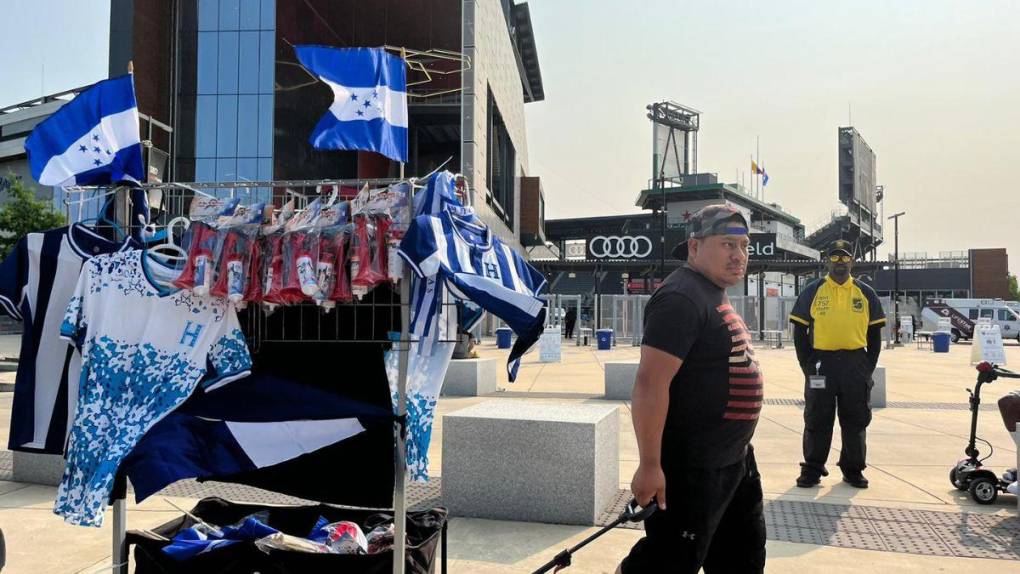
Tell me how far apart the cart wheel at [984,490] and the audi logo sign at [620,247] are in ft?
127

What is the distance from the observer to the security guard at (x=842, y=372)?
5.90m

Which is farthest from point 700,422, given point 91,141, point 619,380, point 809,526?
point 619,380

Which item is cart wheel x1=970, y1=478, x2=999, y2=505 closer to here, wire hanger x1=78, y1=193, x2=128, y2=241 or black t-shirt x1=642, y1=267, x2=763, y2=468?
black t-shirt x1=642, y1=267, x2=763, y2=468

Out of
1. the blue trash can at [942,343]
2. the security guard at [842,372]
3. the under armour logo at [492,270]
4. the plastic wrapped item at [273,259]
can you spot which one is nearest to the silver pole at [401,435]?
the under armour logo at [492,270]

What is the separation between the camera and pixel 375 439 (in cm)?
342

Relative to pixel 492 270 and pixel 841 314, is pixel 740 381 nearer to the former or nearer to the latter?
pixel 492 270

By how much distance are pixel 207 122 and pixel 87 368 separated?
118 feet

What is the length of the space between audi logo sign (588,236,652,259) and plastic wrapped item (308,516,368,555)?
4107 cm

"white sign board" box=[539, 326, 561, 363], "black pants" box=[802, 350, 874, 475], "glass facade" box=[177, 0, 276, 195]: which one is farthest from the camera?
"glass facade" box=[177, 0, 276, 195]

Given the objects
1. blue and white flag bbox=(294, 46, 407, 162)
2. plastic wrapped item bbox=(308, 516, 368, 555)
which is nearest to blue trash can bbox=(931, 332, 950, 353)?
plastic wrapped item bbox=(308, 516, 368, 555)

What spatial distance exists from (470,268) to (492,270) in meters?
0.18

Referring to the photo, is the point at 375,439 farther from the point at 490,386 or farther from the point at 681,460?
the point at 490,386

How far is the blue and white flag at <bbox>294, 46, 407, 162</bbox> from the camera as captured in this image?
3.19 metres

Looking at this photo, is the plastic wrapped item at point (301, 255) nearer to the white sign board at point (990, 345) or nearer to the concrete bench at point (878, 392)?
the concrete bench at point (878, 392)
